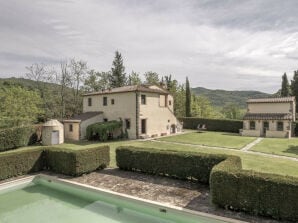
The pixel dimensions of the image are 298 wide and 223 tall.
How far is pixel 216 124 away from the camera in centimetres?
3622

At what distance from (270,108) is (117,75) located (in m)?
31.6

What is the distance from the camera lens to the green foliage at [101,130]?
25391mm

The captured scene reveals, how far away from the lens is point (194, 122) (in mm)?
38375

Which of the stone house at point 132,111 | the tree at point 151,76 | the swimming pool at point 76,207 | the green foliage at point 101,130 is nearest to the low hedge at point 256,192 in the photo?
the swimming pool at point 76,207

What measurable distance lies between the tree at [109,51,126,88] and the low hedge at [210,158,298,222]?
44781 mm

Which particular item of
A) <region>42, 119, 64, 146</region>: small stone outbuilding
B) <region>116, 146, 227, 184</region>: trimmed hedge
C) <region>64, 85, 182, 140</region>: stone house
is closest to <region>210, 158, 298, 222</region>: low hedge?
<region>116, 146, 227, 184</region>: trimmed hedge

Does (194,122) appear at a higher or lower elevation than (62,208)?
higher

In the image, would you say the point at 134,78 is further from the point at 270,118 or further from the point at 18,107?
the point at 270,118

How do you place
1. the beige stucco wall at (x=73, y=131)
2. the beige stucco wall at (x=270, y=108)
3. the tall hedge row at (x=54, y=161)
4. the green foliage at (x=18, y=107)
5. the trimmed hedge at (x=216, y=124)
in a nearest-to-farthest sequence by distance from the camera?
1. the tall hedge row at (x=54, y=161)
2. the beige stucco wall at (x=73, y=131)
3. the beige stucco wall at (x=270, y=108)
4. the green foliage at (x=18, y=107)
5. the trimmed hedge at (x=216, y=124)

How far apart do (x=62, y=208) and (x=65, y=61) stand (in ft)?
117

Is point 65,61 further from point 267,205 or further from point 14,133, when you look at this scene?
point 267,205

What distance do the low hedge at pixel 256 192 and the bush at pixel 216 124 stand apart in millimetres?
27195

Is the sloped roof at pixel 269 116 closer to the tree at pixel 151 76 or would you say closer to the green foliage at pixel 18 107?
Result: the tree at pixel 151 76

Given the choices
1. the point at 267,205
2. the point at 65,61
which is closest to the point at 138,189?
the point at 267,205
